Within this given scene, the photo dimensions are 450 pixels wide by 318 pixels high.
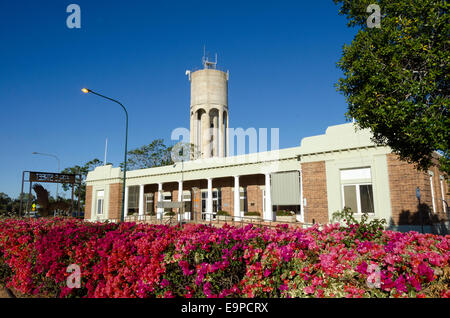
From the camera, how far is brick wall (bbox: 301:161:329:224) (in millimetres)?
21359

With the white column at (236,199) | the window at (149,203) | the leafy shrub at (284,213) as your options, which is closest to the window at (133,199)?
the window at (149,203)

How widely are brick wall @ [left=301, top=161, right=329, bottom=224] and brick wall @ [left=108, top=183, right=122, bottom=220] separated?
2571 centimetres

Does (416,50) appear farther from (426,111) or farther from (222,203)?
(222,203)

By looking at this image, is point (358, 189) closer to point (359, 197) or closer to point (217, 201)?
point (359, 197)

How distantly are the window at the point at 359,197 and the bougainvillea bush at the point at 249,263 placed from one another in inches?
620

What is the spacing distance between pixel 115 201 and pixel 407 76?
36.7m

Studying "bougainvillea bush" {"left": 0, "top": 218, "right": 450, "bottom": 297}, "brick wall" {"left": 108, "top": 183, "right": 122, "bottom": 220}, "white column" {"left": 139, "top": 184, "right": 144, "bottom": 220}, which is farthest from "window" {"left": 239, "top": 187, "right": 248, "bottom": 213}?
"bougainvillea bush" {"left": 0, "top": 218, "right": 450, "bottom": 297}

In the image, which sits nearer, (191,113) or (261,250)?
(261,250)

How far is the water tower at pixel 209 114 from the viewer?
51125mm

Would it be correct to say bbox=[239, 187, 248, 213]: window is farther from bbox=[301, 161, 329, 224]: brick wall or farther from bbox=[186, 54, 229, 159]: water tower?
bbox=[186, 54, 229, 159]: water tower

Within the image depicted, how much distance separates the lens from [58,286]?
24.5 feet

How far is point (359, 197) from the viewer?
66.3 ft

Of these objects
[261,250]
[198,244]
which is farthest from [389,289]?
[198,244]
